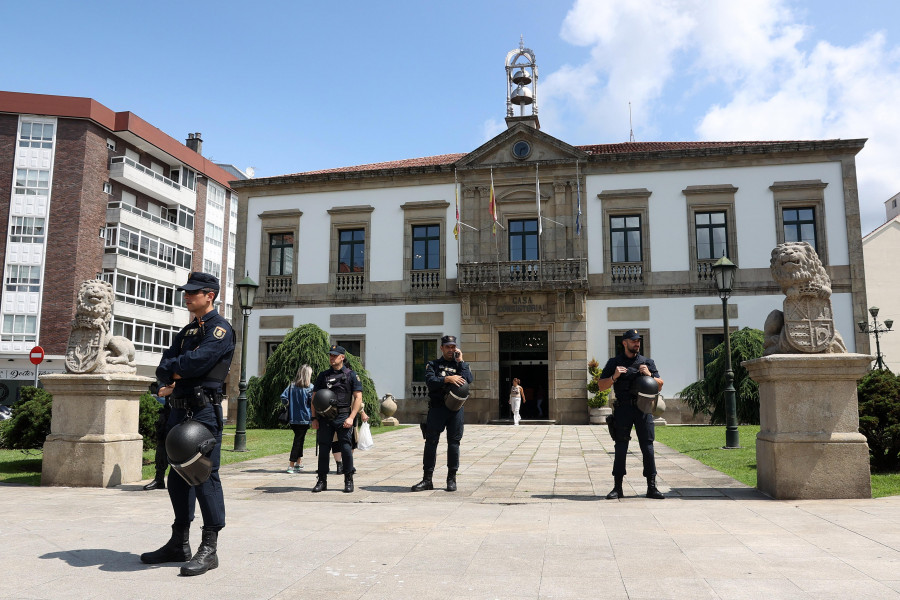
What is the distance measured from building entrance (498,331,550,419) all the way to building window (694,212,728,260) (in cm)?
652

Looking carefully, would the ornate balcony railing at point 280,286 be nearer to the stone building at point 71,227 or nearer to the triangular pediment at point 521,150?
the triangular pediment at point 521,150

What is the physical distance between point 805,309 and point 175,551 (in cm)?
662

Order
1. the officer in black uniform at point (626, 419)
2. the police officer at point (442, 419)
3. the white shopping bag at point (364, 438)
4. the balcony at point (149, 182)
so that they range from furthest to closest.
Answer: the balcony at point (149, 182) → the white shopping bag at point (364, 438) → the police officer at point (442, 419) → the officer in black uniform at point (626, 419)

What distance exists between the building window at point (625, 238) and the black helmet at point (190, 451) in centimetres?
2320

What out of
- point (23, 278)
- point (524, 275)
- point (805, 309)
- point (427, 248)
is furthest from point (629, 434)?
point (23, 278)

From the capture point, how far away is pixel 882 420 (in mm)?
9195

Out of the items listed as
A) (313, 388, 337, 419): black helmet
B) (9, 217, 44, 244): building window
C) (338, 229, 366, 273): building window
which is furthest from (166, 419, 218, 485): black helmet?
(9, 217, 44, 244): building window

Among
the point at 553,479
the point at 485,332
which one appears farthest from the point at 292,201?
the point at 553,479

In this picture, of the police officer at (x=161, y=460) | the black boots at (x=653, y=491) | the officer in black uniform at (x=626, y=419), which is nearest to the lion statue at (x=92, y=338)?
the police officer at (x=161, y=460)

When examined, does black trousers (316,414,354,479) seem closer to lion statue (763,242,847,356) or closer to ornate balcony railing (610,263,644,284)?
lion statue (763,242,847,356)

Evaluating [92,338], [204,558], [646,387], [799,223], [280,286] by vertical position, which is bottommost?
[204,558]

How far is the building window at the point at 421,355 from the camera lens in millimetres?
27375

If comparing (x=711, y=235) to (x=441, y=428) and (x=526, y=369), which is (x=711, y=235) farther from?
(x=441, y=428)

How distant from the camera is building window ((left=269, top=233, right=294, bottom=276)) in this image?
A: 29672 millimetres
